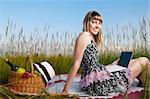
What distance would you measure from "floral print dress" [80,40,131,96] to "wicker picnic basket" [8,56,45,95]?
20 cm

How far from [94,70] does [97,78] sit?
0.12 ft

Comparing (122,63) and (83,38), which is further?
(122,63)

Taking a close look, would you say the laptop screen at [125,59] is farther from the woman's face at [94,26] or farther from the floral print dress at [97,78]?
the woman's face at [94,26]

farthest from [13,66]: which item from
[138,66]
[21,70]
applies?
[138,66]

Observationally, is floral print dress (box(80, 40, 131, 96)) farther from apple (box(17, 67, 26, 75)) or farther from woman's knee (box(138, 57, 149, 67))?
apple (box(17, 67, 26, 75))

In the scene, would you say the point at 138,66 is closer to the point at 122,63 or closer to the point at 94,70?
the point at 122,63

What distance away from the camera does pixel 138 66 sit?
1920 millimetres

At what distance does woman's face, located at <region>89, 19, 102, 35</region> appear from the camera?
1.84 metres

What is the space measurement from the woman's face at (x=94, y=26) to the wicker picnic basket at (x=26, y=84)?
0.30 m

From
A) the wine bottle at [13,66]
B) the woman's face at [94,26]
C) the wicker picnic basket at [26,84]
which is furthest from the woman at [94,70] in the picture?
the wine bottle at [13,66]

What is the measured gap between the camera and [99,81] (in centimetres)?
185

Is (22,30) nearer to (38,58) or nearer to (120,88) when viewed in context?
(38,58)

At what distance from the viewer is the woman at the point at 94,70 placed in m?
1.82

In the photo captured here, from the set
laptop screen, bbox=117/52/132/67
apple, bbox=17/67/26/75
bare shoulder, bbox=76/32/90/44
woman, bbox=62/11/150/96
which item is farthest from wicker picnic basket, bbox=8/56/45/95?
laptop screen, bbox=117/52/132/67
